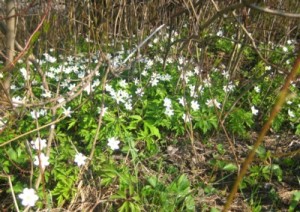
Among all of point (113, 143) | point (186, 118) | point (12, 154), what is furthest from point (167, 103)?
point (12, 154)

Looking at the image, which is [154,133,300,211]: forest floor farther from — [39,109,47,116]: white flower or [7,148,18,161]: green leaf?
[7,148,18,161]: green leaf

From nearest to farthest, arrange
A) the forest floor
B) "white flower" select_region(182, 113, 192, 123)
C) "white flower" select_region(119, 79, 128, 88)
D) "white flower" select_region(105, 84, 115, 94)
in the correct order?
1. the forest floor
2. "white flower" select_region(182, 113, 192, 123)
3. "white flower" select_region(105, 84, 115, 94)
4. "white flower" select_region(119, 79, 128, 88)

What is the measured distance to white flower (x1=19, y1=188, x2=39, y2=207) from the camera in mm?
2237

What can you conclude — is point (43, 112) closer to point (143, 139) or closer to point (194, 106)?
point (143, 139)

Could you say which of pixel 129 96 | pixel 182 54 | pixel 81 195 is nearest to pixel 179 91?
pixel 129 96

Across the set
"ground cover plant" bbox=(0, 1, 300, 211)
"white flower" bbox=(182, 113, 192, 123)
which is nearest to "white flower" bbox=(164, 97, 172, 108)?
"ground cover plant" bbox=(0, 1, 300, 211)

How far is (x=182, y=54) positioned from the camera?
4.57m

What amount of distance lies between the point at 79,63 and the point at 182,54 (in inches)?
48.1

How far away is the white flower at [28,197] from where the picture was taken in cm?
224

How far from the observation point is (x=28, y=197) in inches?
89.4

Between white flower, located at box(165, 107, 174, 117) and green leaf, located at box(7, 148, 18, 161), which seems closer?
green leaf, located at box(7, 148, 18, 161)

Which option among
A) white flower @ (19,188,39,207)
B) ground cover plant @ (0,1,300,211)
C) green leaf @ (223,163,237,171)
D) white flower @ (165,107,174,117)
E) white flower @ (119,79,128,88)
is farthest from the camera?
white flower @ (119,79,128,88)

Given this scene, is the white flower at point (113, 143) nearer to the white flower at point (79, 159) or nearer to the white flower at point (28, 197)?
the white flower at point (79, 159)

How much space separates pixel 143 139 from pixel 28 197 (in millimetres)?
1136
